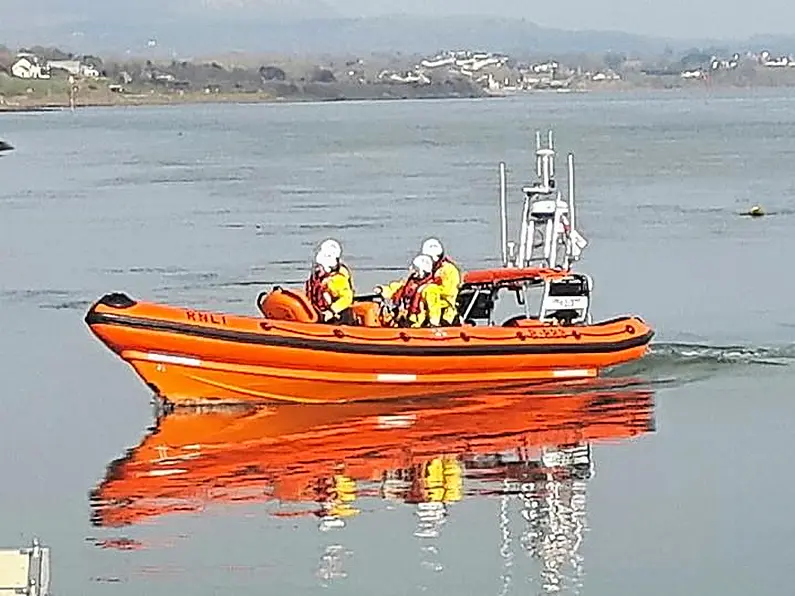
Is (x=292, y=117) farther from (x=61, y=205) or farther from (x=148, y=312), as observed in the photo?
(x=148, y=312)

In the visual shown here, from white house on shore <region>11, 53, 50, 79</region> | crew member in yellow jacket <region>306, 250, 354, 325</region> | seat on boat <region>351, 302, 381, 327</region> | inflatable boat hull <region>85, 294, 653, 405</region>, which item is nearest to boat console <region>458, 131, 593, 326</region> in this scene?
inflatable boat hull <region>85, 294, 653, 405</region>

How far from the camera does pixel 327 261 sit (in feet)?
57.6

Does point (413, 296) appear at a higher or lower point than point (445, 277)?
lower

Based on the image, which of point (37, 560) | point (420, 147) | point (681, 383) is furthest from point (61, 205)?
point (37, 560)

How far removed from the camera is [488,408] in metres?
18.1

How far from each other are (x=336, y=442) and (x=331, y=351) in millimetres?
929

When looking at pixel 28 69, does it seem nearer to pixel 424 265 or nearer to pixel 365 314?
pixel 365 314

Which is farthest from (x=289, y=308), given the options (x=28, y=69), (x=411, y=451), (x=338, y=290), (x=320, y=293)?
(x=28, y=69)

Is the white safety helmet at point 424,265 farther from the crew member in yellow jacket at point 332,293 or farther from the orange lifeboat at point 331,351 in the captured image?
the crew member in yellow jacket at point 332,293

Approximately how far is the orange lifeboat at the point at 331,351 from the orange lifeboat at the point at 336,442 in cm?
19

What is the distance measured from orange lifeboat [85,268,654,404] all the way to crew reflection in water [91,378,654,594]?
0.23 meters

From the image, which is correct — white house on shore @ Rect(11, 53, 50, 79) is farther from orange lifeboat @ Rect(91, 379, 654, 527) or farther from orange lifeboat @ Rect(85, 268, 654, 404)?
orange lifeboat @ Rect(91, 379, 654, 527)

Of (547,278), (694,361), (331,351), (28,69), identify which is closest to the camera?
(331,351)

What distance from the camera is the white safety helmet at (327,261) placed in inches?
691
